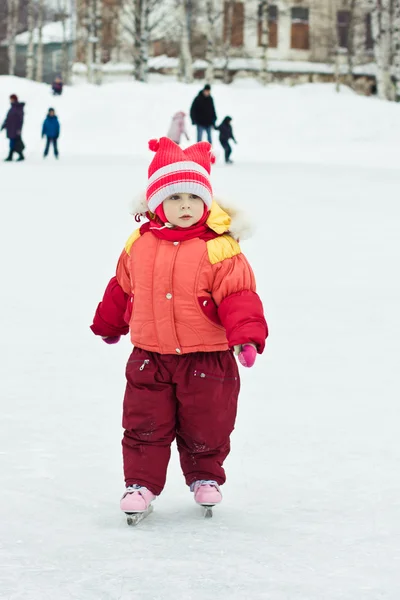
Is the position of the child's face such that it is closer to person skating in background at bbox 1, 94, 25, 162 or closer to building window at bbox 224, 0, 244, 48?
person skating in background at bbox 1, 94, 25, 162

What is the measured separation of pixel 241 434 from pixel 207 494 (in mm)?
1101

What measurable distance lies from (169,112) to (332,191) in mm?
15857

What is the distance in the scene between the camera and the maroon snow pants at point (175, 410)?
133 inches

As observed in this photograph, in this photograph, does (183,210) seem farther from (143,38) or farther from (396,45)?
(143,38)

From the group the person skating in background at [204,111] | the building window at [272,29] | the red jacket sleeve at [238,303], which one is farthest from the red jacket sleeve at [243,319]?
the building window at [272,29]

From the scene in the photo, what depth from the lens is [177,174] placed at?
3.43m

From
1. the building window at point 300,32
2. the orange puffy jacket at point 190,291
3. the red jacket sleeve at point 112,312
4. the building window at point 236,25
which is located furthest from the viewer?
the building window at point 300,32

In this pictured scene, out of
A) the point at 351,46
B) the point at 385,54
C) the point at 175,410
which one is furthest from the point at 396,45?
the point at 175,410

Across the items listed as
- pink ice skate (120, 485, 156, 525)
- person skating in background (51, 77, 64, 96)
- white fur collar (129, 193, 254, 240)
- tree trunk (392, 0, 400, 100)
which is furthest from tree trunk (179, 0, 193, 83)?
pink ice skate (120, 485, 156, 525)

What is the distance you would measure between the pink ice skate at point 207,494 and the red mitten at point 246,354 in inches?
18.7

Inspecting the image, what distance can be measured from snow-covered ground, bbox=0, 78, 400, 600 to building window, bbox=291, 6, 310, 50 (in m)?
31.5

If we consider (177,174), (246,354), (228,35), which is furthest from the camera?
(228,35)

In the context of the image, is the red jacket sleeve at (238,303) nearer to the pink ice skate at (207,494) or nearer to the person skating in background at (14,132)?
the pink ice skate at (207,494)

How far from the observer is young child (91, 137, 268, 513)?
10.9 feet
